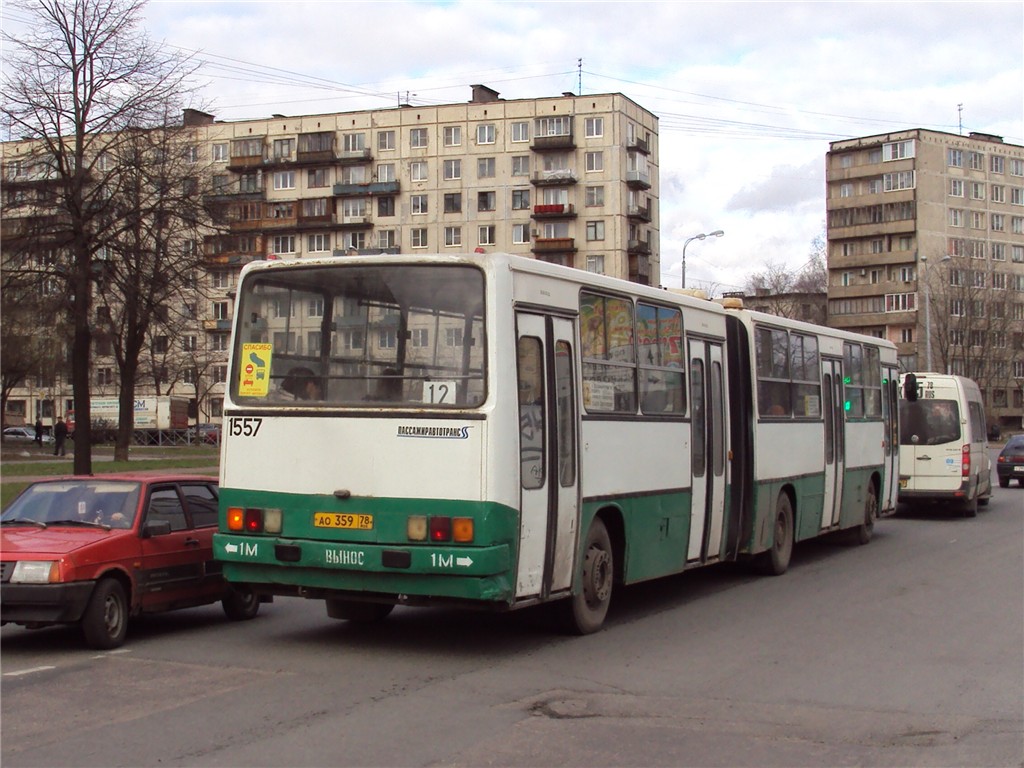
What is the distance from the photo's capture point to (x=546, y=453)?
33.3 ft

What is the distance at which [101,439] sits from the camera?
74.0m

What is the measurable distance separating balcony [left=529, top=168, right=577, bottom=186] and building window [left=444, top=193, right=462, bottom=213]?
5359 millimetres

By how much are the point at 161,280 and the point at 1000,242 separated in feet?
344

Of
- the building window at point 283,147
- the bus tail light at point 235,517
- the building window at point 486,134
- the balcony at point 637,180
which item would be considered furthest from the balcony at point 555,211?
the bus tail light at point 235,517

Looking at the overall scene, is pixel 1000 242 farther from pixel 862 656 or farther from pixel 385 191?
pixel 862 656

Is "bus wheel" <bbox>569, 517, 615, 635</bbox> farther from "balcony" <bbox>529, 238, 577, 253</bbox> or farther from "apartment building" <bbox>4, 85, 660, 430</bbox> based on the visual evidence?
"balcony" <bbox>529, 238, 577, 253</bbox>

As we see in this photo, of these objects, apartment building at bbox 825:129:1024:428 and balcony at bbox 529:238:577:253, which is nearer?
balcony at bbox 529:238:577:253

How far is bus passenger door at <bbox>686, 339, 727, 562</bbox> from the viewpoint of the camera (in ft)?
43.8

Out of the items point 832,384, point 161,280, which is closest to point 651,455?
point 832,384

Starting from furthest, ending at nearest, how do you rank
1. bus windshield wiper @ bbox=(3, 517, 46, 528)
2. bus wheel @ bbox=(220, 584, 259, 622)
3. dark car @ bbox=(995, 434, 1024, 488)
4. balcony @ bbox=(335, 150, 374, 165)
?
balcony @ bbox=(335, 150, 374, 165) < dark car @ bbox=(995, 434, 1024, 488) < bus wheel @ bbox=(220, 584, 259, 622) < bus windshield wiper @ bbox=(3, 517, 46, 528)

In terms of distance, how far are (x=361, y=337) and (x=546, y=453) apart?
1755 millimetres

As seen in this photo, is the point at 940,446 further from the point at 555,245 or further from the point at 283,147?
the point at 283,147

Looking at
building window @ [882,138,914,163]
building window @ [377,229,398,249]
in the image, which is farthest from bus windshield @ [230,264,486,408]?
building window @ [882,138,914,163]

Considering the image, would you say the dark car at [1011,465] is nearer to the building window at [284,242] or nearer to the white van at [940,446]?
the white van at [940,446]
